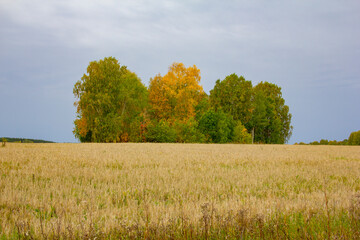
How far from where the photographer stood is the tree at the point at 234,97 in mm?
59834

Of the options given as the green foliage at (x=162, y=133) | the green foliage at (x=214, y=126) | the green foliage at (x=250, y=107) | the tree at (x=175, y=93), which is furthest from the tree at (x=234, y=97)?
the green foliage at (x=162, y=133)

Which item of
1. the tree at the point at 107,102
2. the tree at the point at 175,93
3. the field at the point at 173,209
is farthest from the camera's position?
the tree at the point at 175,93

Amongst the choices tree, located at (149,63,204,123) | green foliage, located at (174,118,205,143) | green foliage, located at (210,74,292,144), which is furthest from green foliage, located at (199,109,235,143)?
green foliage, located at (210,74,292,144)

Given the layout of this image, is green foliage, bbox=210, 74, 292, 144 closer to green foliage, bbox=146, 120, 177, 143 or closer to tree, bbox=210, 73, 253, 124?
tree, bbox=210, 73, 253, 124

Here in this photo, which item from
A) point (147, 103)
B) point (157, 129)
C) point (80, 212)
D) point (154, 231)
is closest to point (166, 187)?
point (80, 212)

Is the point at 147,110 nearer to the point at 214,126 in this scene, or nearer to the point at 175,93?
the point at 175,93

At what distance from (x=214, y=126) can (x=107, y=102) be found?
19.1 meters

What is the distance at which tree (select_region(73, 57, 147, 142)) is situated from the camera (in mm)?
45156

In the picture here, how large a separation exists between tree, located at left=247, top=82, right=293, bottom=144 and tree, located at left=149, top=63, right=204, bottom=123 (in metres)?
16.2

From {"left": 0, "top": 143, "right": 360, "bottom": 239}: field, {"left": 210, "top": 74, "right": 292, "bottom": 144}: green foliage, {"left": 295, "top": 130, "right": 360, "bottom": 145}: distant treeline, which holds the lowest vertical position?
{"left": 0, "top": 143, "right": 360, "bottom": 239}: field

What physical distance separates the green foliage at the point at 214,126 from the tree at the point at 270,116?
39.0 ft

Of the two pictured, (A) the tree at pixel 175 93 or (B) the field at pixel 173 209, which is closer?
(B) the field at pixel 173 209

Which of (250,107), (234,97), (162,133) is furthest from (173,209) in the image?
(250,107)

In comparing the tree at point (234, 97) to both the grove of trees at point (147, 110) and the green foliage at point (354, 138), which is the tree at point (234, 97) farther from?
the green foliage at point (354, 138)
